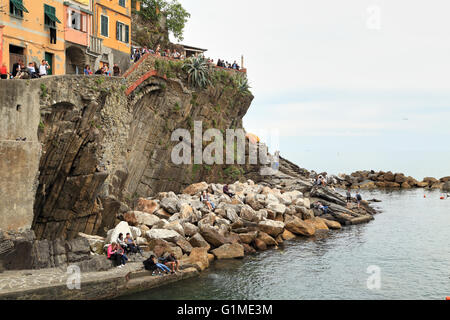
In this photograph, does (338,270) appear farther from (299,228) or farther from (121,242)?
(121,242)

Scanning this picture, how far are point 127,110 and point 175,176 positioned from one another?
30.5 ft

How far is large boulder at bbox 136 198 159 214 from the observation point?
110ft

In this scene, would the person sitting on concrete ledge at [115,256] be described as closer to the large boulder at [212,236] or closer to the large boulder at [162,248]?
the large boulder at [162,248]

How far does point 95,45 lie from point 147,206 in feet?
49.1

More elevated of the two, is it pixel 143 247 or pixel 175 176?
pixel 175 176

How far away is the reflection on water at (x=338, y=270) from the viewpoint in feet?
71.2

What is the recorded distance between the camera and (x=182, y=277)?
76.5ft

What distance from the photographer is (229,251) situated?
91.8ft

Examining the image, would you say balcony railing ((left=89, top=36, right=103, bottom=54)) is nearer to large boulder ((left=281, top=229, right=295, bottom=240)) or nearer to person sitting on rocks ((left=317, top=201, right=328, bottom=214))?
large boulder ((left=281, top=229, right=295, bottom=240))

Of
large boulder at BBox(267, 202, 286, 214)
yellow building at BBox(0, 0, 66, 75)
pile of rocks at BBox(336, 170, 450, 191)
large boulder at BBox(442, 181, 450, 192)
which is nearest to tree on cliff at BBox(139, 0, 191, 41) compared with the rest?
yellow building at BBox(0, 0, 66, 75)

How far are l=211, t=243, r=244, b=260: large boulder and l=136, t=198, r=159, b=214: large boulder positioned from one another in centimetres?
775

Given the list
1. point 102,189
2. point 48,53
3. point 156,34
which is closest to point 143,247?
point 102,189

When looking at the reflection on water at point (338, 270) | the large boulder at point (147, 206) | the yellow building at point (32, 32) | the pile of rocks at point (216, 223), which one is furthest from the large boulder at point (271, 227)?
the yellow building at point (32, 32)

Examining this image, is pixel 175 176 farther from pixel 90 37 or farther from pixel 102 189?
pixel 90 37
